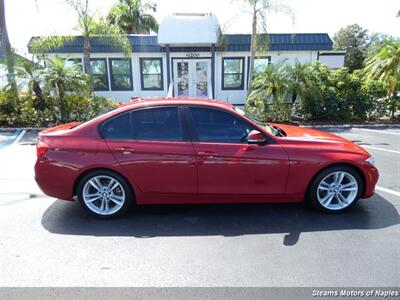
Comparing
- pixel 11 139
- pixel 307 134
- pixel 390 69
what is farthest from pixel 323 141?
pixel 390 69

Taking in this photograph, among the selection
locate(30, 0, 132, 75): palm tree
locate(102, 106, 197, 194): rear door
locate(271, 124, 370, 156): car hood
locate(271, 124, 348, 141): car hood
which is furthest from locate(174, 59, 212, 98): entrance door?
locate(102, 106, 197, 194): rear door

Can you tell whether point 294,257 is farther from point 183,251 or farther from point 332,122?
point 332,122

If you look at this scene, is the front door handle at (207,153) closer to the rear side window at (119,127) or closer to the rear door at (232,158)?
the rear door at (232,158)

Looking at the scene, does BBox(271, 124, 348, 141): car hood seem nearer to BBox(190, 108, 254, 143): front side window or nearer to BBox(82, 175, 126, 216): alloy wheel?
BBox(190, 108, 254, 143): front side window

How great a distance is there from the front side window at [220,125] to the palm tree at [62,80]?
766cm

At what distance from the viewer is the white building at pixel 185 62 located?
1470 cm

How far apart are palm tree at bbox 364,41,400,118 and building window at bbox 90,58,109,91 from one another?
12272 millimetres

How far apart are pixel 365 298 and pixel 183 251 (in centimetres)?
171

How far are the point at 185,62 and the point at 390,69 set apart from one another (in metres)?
8.91

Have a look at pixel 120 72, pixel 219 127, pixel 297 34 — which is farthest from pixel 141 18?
pixel 219 127

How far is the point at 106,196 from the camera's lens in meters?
3.82

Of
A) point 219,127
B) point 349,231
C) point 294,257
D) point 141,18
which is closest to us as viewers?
point 294,257

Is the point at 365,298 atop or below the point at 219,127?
below

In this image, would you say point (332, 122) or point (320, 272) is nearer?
point (320, 272)
